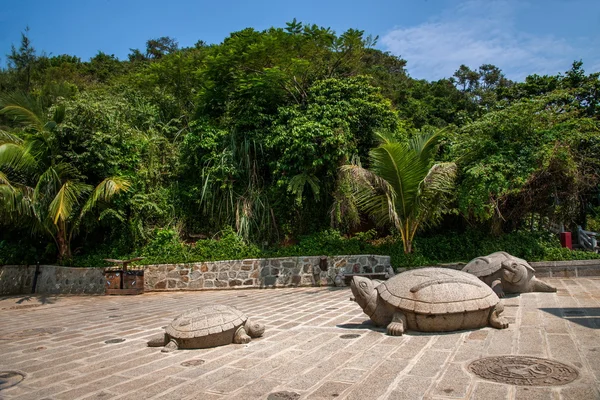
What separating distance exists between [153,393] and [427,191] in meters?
8.97

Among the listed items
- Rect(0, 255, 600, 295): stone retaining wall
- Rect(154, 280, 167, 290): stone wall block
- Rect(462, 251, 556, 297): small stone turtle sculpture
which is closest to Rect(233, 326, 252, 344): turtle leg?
Rect(462, 251, 556, 297): small stone turtle sculpture

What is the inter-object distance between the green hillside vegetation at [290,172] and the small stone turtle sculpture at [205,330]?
667cm

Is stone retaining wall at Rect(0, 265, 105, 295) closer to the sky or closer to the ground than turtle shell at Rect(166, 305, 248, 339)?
closer to the ground

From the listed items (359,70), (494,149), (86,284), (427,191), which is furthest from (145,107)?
(494,149)

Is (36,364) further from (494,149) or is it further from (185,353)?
(494,149)

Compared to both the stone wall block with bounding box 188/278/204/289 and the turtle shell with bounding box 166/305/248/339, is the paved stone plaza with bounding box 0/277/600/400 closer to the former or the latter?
the turtle shell with bounding box 166/305/248/339

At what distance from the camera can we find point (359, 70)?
15.4 m

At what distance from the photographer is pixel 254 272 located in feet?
40.0

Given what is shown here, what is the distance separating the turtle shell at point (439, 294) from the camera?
484 cm

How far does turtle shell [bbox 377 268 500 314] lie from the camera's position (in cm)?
484

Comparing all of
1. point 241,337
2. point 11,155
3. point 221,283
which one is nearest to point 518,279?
point 241,337

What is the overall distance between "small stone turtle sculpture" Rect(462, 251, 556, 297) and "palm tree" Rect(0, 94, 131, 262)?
10028mm

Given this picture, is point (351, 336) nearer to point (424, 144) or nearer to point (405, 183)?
point (405, 183)

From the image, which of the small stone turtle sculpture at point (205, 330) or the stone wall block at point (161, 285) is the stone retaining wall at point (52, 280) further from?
the small stone turtle sculpture at point (205, 330)
